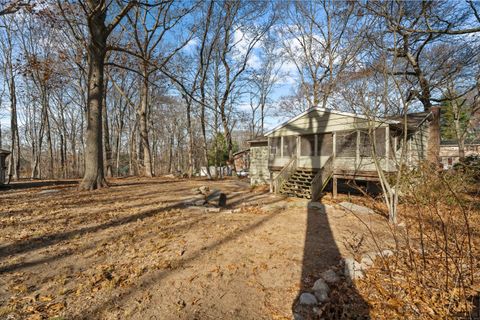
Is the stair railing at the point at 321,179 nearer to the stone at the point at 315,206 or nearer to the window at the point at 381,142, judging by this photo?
the stone at the point at 315,206

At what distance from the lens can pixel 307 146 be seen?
38.5 ft

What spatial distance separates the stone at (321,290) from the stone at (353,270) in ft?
1.58

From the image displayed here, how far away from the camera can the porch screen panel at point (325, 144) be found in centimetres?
1085

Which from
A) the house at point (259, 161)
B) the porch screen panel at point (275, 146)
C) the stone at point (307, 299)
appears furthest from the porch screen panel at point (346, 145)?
the stone at point (307, 299)

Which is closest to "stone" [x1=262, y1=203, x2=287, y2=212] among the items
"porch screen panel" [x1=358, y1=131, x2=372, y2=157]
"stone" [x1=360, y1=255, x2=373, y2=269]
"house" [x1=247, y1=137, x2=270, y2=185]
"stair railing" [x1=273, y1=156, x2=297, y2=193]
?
"stair railing" [x1=273, y1=156, x2=297, y2=193]

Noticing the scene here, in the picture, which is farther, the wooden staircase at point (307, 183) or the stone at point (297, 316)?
the wooden staircase at point (307, 183)

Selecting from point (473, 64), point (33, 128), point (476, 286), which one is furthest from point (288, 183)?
point (33, 128)

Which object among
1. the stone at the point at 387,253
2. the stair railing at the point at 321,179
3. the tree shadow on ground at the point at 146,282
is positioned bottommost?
the stone at the point at 387,253

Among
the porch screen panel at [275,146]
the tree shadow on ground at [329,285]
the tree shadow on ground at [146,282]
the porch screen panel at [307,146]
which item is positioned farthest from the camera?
the porch screen panel at [275,146]

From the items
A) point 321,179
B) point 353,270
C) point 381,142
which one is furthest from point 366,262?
point 381,142

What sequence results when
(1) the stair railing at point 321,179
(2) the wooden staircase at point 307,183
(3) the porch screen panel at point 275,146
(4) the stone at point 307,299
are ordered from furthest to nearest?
(3) the porch screen panel at point 275,146, (2) the wooden staircase at point 307,183, (1) the stair railing at point 321,179, (4) the stone at point 307,299

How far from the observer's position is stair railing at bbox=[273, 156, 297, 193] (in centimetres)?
1039

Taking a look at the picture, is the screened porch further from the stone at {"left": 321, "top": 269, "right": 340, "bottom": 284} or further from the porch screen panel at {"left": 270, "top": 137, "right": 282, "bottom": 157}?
the stone at {"left": 321, "top": 269, "right": 340, "bottom": 284}

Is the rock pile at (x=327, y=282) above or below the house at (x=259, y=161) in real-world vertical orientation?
below
